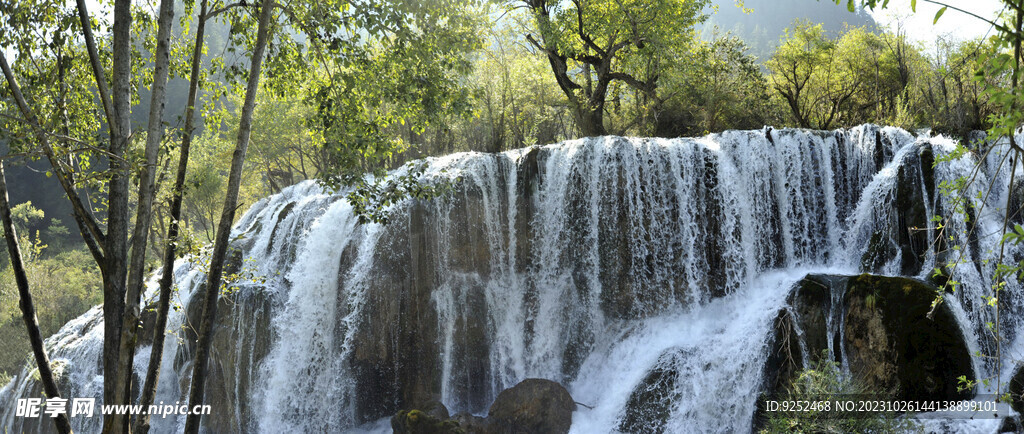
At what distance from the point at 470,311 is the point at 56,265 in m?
31.2

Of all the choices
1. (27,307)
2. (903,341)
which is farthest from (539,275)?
(27,307)

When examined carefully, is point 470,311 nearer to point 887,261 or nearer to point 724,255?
point 724,255

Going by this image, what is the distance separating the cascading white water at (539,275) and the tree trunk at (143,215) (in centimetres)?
760

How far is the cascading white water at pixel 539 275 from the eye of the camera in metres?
11.7

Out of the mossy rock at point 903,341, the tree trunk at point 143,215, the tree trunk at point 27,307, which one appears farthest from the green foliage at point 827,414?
the tree trunk at point 27,307

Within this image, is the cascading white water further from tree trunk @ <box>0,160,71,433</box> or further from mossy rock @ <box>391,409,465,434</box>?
tree trunk @ <box>0,160,71,433</box>

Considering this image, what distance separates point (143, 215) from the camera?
448cm

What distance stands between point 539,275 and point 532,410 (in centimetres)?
290

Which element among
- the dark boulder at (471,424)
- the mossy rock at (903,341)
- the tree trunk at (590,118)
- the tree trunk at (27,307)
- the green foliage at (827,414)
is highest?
the tree trunk at (590,118)

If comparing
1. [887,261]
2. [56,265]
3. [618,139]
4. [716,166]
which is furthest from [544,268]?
[56,265]

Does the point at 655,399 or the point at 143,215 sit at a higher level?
the point at 143,215

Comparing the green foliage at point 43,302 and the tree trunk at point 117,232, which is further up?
the tree trunk at point 117,232

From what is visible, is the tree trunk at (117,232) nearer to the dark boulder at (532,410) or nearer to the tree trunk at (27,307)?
the tree trunk at (27,307)

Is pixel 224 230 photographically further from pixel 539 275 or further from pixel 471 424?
pixel 539 275
